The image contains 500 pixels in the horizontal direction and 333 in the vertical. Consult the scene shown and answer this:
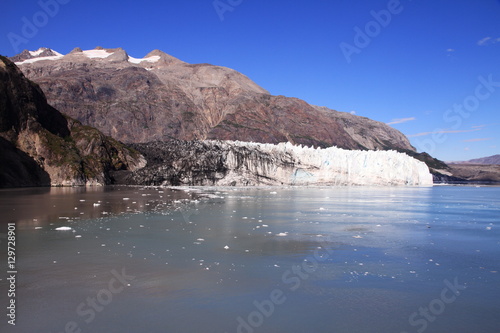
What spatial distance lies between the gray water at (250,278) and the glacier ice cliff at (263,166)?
23.8 metres

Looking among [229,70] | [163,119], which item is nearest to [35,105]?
[163,119]

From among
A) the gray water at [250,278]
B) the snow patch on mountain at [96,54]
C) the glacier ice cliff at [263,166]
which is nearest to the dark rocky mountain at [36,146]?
the glacier ice cliff at [263,166]

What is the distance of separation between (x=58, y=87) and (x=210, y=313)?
92.5 m

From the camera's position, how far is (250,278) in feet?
17.7

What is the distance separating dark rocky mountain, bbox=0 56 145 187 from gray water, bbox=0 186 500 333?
70.5 ft

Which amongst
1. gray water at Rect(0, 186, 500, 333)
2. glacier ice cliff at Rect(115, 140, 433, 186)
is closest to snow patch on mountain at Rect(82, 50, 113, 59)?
glacier ice cliff at Rect(115, 140, 433, 186)

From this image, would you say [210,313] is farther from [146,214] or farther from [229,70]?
[229,70]

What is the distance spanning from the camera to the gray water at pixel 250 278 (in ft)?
13.1

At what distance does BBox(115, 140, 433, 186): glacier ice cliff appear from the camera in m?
33.9

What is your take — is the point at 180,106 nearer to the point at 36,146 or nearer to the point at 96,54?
the point at 96,54

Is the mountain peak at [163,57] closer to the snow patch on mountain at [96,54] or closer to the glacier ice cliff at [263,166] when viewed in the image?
the snow patch on mountain at [96,54]

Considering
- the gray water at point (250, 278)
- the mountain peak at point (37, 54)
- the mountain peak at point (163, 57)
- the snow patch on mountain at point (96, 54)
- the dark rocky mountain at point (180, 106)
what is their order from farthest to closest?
the mountain peak at point (37, 54)
the snow patch on mountain at point (96, 54)
the mountain peak at point (163, 57)
the dark rocky mountain at point (180, 106)
the gray water at point (250, 278)

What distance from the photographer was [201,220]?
36.4 ft

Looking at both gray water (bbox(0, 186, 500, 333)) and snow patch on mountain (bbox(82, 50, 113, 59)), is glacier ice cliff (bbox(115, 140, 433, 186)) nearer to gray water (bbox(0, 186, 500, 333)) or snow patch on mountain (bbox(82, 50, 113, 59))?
gray water (bbox(0, 186, 500, 333))
